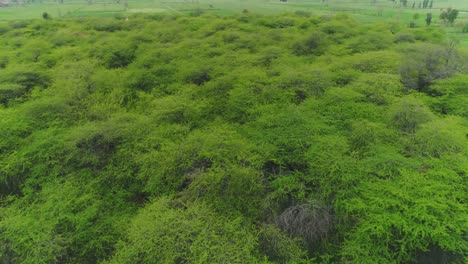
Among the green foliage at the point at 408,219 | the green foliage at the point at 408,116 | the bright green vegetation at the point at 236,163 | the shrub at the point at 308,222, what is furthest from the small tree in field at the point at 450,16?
the shrub at the point at 308,222

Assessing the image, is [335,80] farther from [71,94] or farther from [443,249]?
[71,94]

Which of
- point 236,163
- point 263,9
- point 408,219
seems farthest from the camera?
point 263,9

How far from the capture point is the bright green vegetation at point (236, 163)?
37.0ft

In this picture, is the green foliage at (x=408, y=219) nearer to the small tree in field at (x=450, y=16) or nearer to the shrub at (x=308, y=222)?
the shrub at (x=308, y=222)

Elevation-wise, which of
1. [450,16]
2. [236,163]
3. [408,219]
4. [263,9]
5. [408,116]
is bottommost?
[408,219]

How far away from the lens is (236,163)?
1467 centimetres

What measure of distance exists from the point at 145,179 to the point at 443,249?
47.7ft

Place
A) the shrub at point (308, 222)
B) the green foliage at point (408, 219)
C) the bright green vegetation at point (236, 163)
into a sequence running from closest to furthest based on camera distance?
the green foliage at point (408, 219) → the bright green vegetation at point (236, 163) → the shrub at point (308, 222)

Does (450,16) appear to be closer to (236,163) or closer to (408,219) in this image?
(408,219)

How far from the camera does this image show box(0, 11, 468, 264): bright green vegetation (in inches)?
444

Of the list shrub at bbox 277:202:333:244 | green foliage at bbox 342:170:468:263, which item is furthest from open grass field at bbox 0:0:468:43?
shrub at bbox 277:202:333:244

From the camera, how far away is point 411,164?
1339 cm

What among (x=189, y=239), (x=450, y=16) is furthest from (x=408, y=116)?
(x=450, y=16)

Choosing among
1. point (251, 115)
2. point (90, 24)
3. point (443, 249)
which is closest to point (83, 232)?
point (251, 115)
